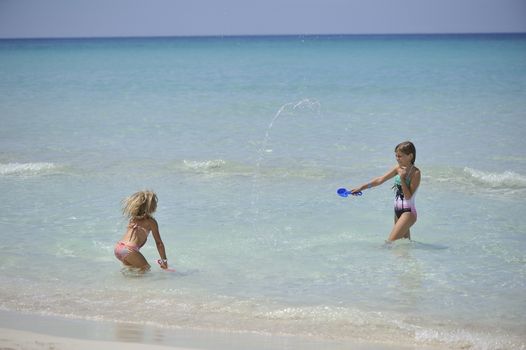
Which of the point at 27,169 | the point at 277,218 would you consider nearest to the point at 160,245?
the point at 277,218

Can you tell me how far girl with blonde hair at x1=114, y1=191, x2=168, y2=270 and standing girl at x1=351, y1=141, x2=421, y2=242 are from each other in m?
2.19

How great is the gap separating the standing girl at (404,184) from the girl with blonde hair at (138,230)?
219 centimetres

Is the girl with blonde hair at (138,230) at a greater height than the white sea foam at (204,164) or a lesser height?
greater

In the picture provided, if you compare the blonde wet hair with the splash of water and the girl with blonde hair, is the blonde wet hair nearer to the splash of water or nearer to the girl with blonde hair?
the girl with blonde hair

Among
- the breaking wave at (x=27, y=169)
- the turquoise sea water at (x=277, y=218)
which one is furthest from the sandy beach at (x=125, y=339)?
the breaking wave at (x=27, y=169)

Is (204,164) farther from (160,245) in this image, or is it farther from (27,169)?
A: (160,245)

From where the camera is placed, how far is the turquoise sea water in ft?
19.6

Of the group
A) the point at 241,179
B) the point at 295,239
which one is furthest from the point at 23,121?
the point at 295,239

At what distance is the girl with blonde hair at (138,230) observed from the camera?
271 inches

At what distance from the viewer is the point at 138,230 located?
6.93m

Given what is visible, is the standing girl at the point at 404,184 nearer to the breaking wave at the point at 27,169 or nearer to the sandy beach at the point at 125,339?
the sandy beach at the point at 125,339

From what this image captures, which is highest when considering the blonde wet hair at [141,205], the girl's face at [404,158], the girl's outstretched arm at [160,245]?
the girl's face at [404,158]

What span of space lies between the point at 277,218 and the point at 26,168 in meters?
5.21

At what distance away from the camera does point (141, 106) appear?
2105cm
